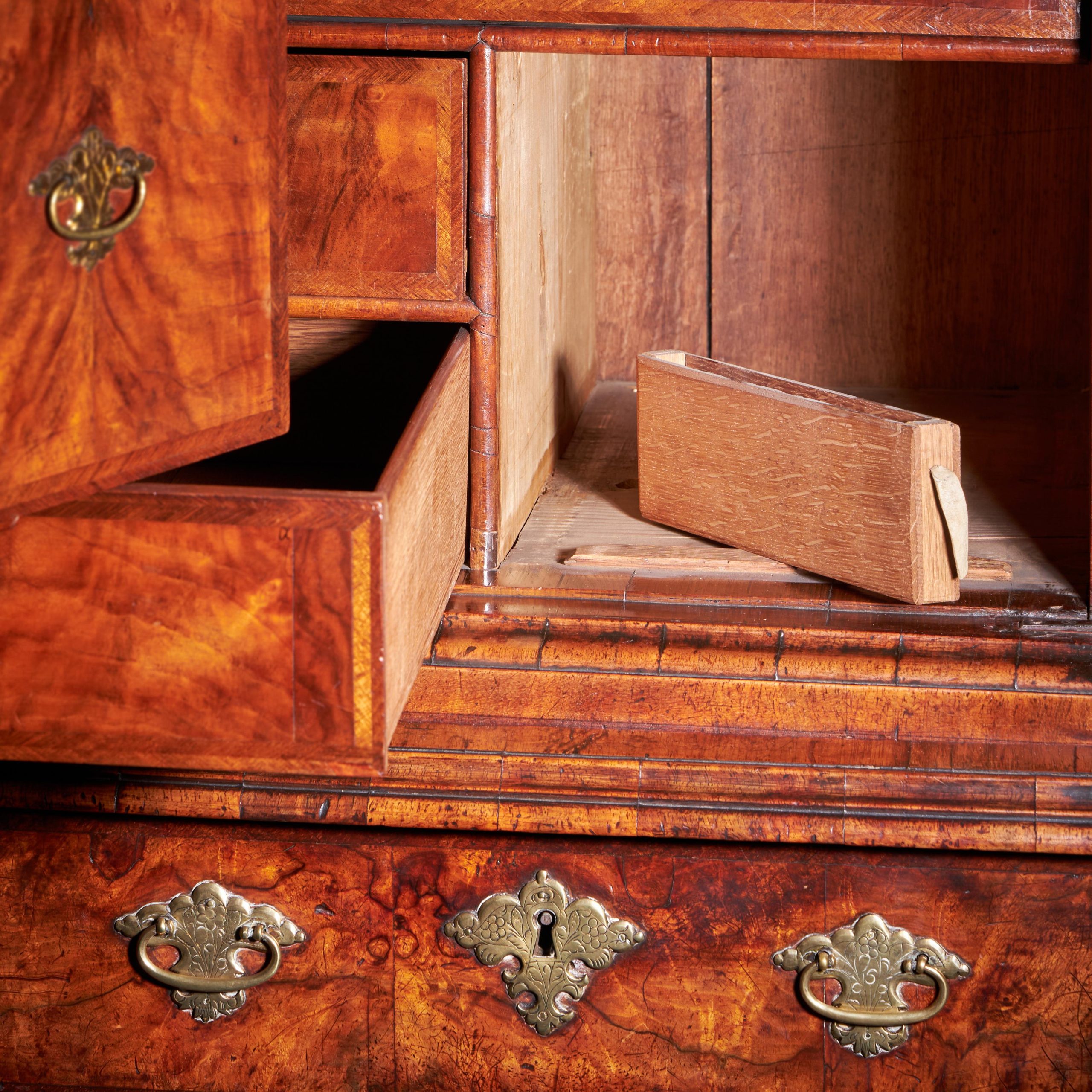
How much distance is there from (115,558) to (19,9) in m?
0.27

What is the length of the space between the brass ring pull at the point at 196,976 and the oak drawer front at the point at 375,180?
1.43ft

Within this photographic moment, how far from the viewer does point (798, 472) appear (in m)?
0.98

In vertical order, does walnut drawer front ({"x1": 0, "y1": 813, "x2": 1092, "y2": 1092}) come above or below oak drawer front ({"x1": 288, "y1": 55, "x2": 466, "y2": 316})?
below

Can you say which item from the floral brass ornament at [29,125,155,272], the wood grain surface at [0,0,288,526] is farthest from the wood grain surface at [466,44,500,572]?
the floral brass ornament at [29,125,155,272]

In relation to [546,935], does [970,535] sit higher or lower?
higher

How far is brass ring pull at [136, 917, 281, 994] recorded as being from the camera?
922mm

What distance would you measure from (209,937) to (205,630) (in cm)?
31

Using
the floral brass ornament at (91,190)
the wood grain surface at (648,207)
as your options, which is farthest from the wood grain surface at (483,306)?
the wood grain surface at (648,207)

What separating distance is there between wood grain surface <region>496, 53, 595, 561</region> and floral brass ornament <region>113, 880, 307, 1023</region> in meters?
0.31

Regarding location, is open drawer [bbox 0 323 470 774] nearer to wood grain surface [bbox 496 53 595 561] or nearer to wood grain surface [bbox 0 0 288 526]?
wood grain surface [bbox 0 0 288 526]

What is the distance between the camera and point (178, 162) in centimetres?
69

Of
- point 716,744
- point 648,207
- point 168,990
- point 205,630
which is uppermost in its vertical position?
point 648,207

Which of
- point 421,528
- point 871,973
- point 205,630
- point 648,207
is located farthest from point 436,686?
point 648,207

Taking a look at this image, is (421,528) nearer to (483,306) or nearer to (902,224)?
(483,306)
